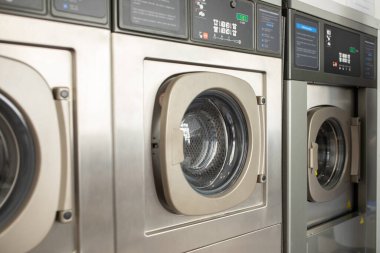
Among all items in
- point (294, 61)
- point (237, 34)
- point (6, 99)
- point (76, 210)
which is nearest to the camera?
point (6, 99)

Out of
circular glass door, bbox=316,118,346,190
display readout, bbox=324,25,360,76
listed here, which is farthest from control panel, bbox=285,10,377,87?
circular glass door, bbox=316,118,346,190

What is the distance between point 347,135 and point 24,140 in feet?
4.67

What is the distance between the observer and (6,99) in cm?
76

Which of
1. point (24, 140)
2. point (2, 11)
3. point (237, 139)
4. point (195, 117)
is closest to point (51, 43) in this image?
point (2, 11)

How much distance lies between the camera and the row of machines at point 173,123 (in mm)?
804

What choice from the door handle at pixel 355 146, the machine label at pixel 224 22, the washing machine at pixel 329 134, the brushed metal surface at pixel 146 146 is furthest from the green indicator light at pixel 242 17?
the door handle at pixel 355 146

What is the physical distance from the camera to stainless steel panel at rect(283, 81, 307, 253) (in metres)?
1.39

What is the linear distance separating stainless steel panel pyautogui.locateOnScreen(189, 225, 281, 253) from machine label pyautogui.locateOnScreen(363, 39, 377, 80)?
35.3 inches

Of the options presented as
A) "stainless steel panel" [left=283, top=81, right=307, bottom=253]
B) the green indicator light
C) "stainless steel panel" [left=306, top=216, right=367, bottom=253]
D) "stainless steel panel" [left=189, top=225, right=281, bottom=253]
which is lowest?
"stainless steel panel" [left=306, top=216, right=367, bottom=253]

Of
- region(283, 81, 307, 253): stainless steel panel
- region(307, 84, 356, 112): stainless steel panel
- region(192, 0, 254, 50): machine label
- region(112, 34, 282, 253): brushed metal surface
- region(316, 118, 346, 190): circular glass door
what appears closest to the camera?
region(112, 34, 282, 253): brushed metal surface

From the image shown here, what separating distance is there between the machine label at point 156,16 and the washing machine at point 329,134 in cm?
51

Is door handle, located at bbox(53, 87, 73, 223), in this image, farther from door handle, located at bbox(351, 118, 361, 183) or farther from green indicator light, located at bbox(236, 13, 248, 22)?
door handle, located at bbox(351, 118, 361, 183)

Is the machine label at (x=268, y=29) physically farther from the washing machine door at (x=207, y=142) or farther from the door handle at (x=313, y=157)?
the door handle at (x=313, y=157)

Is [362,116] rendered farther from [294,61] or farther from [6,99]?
[6,99]
